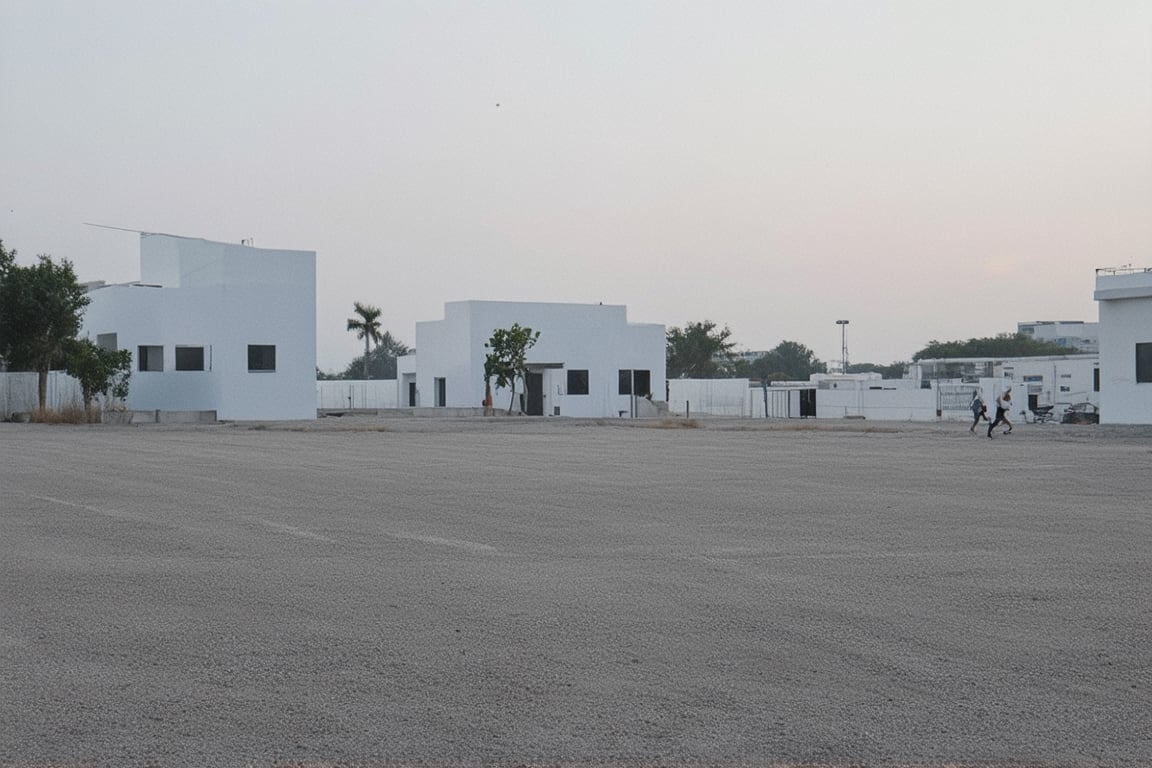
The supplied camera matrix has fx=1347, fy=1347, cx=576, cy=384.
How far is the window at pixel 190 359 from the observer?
55.6 metres

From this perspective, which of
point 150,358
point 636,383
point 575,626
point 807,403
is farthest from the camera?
point 636,383

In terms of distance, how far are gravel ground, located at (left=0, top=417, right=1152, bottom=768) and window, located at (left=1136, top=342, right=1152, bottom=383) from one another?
1180 inches

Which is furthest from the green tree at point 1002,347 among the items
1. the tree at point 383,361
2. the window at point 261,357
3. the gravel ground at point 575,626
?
the gravel ground at point 575,626

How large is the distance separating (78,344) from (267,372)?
25.6ft

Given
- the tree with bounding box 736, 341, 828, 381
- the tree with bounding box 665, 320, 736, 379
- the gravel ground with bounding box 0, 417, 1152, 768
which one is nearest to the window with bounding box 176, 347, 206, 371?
the gravel ground with bounding box 0, 417, 1152, 768

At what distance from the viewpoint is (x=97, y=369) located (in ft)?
163

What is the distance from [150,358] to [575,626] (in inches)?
2044

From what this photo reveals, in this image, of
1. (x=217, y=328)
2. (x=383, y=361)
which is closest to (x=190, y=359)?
(x=217, y=328)

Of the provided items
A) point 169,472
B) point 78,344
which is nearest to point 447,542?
point 169,472

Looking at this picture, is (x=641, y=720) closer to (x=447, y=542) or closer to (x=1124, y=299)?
(x=447, y=542)

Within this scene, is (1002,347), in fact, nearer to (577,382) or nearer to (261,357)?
(577,382)

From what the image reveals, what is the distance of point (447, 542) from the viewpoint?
11789 mm

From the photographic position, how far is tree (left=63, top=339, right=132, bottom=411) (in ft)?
163

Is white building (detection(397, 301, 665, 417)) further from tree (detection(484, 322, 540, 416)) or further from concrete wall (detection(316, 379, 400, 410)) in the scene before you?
concrete wall (detection(316, 379, 400, 410))
